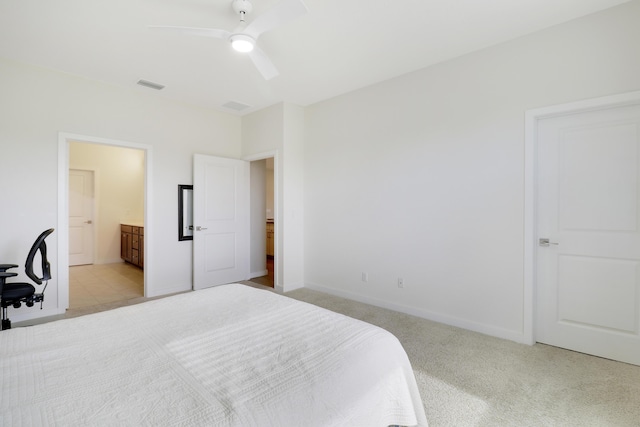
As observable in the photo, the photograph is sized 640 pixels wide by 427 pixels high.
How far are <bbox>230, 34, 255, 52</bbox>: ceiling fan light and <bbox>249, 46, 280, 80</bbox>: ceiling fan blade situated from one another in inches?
3.7

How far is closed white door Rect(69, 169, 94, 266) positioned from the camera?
20.7 feet

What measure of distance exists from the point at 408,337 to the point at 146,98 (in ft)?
14.4

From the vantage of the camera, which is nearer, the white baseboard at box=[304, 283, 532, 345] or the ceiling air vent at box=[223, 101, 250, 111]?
the white baseboard at box=[304, 283, 532, 345]

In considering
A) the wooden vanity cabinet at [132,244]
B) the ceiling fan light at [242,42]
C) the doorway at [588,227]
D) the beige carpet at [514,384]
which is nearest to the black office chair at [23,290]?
the ceiling fan light at [242,42]

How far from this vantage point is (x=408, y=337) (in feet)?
9.60

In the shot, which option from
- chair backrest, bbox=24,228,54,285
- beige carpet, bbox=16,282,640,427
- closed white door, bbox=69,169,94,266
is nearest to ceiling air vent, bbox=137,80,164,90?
chair backrest, bbox=24,228,54,285

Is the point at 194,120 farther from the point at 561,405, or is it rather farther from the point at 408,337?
the point at 561,405

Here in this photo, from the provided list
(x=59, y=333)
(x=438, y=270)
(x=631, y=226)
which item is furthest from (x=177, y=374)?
(x=631, y=226)

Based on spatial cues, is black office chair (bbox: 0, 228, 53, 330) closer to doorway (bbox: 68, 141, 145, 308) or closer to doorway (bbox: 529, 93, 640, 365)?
doorway (bbox: 68, 141, 145, 308)

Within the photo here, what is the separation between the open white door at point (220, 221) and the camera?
15.0ft

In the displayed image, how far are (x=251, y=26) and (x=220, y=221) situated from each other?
10.5 ft

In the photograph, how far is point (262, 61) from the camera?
2.62 m

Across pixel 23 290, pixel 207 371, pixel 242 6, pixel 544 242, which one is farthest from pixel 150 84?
pixel 544 242

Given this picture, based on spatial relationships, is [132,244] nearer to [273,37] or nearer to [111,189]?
[111,189]
